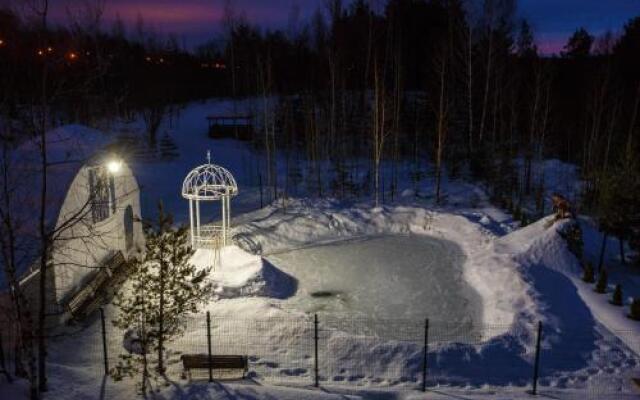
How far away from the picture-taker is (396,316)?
13227 millimetres

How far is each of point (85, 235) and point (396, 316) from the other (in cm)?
810

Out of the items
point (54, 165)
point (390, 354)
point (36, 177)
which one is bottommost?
point (390, 354)

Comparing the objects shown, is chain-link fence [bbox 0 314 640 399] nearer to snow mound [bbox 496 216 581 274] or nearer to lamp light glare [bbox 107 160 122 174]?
snow mound [bbox 496 216 581 274]

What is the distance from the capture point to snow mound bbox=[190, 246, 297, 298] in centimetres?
1433

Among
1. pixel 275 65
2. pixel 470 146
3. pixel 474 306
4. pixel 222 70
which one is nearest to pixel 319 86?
pixel 275 65

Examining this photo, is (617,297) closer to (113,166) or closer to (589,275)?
(589,275)

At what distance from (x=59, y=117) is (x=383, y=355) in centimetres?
3300

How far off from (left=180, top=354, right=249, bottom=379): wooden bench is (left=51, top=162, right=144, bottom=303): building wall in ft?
7.09

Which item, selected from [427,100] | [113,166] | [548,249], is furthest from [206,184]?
[427,100]

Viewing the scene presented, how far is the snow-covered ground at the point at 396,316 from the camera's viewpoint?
30.9 feet

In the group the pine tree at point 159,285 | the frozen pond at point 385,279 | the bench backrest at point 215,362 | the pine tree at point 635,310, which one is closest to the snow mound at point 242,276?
the frozen pond at point 385,279

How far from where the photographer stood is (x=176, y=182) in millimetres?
31672

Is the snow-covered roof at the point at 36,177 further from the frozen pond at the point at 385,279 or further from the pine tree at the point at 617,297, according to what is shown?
the pine tree at the point at 617,297

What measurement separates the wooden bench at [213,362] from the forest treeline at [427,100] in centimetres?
1552
